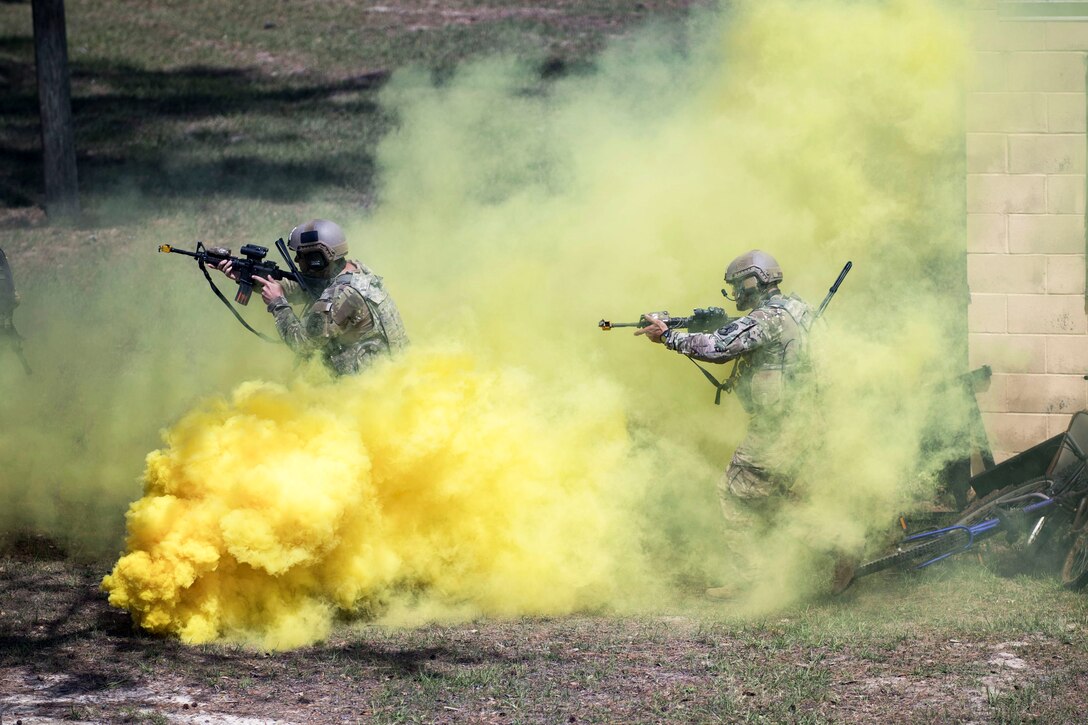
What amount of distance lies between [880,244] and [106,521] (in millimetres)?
5734

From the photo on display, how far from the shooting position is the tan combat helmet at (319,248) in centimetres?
761

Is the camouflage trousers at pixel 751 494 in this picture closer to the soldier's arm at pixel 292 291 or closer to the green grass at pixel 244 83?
the soldier's arm at pixel 292 291

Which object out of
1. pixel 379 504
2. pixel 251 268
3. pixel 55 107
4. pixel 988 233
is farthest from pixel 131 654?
pixel 55 107

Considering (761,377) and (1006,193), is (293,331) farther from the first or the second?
(1006,193)

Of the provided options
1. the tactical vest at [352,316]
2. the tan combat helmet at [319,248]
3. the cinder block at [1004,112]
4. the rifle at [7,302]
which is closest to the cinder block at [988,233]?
the cinder block at [1004,112]

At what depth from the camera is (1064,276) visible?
9055mm

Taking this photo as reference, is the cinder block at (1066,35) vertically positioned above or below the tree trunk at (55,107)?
below

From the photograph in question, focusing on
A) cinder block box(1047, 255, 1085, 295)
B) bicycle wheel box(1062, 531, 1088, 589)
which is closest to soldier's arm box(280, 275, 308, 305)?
bicycle wheel box(1062, 531, 1088, 589)

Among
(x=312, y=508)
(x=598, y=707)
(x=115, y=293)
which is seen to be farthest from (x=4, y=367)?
(x=598, y=707)

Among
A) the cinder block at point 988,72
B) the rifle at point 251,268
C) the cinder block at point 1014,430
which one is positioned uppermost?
the cinder block at point 988,72

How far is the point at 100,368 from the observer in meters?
11.5

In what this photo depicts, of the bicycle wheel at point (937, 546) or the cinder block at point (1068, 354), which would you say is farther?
the cinder block at point (1068, 354)

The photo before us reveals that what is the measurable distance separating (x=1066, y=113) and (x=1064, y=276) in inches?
45.4

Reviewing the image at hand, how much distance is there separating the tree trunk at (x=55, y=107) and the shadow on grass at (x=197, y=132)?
1.29 m
